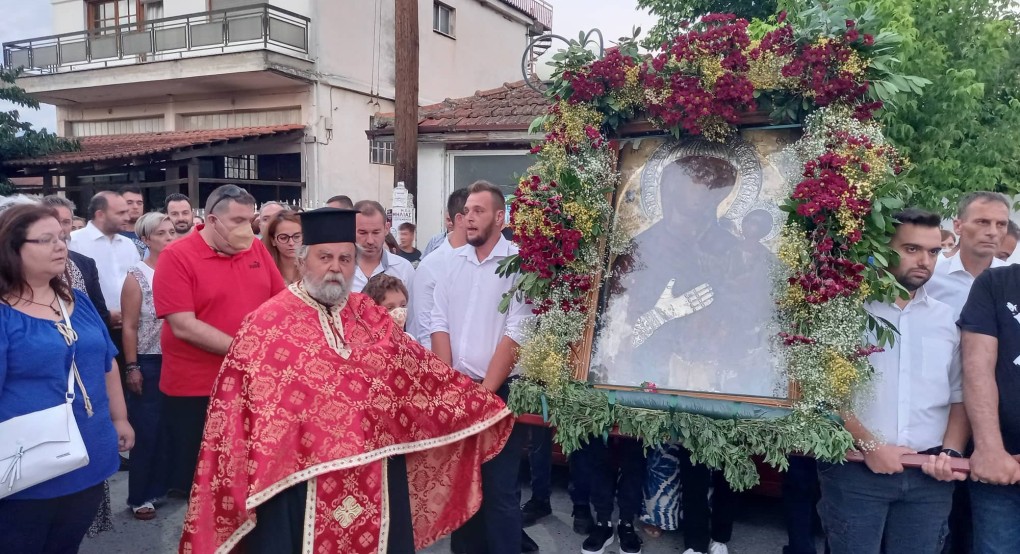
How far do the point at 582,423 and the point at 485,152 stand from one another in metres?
10.1

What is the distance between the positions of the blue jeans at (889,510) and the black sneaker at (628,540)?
1.42 m

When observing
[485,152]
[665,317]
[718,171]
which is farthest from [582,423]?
[485,152]

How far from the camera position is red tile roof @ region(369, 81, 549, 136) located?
12.6 m

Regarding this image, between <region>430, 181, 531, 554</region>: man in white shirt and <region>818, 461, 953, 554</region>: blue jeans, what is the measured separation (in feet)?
5.05

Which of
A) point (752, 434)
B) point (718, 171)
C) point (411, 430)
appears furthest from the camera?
point (718, 171)

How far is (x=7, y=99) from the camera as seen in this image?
15.0 meters

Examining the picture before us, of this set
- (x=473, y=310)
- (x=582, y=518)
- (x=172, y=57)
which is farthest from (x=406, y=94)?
(x=172, y=57)

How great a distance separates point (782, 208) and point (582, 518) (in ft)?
8.66

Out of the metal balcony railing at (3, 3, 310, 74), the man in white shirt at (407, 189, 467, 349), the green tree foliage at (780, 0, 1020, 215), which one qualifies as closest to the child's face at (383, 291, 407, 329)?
the man in white shirt at (407, 189, 467, 349)

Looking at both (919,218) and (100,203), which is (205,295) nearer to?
(100,203)

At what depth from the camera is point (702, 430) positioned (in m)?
3.09

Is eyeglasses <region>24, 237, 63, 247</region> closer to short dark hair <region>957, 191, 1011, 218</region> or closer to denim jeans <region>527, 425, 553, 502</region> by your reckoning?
denim jeans <region>527, 425, 553, 502</region>

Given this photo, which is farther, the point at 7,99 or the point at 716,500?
the point at 7,99

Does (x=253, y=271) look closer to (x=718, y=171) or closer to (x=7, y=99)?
(x=718, y=171)
